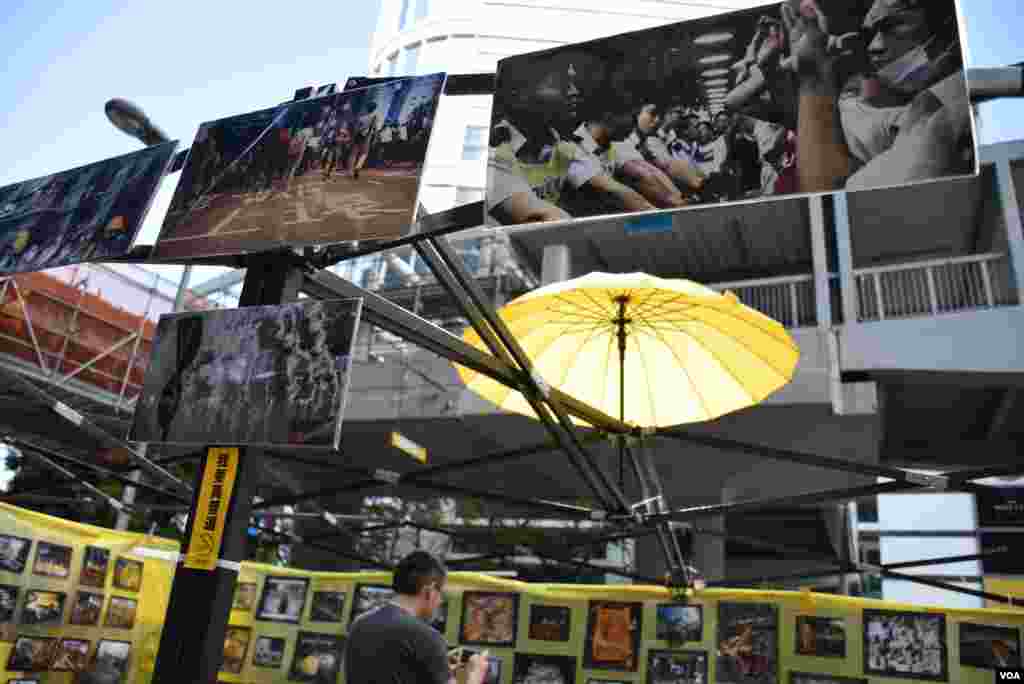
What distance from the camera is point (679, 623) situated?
19.5 feet

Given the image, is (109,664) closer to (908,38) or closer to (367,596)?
(367,596)

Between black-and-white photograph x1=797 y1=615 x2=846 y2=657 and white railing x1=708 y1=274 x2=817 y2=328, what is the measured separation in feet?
24.9

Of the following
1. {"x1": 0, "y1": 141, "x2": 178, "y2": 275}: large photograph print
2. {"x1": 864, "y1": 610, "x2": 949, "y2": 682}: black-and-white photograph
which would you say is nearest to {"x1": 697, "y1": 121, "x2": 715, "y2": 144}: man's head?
{"x1": 0, "y1": 141, "x2": 178, "y2": 275}: large photograph print

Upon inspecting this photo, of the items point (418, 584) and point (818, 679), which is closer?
point (418, 584)

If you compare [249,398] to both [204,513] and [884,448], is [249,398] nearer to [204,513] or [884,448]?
[204,513]

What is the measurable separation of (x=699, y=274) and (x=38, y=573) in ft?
52.4

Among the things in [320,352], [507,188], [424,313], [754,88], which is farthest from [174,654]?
[424,313]

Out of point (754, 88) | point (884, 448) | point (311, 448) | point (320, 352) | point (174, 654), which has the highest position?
point (884, 448)

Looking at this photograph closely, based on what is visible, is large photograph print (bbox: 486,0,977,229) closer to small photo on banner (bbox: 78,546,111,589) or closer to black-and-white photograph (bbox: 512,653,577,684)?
black-and-white photograph (bbox: 512,653,577,684)

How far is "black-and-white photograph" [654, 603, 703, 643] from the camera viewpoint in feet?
19.4

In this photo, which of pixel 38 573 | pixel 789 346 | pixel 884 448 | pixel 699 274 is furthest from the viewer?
pixel 699 274

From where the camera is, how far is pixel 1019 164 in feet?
44.0

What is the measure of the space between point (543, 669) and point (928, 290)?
10299mm

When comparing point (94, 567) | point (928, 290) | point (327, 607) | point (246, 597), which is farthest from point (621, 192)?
point (928, 290)
